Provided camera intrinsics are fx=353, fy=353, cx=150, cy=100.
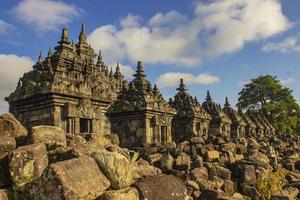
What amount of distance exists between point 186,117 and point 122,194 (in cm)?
1166

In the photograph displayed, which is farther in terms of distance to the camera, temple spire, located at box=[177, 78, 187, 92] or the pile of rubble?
temple spire, located at box=[177, 78, 187, 92]

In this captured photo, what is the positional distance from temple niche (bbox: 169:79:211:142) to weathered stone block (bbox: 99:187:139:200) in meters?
10.7

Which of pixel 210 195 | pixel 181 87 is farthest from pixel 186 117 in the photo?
pixel 210 195

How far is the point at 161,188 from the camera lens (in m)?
6.00

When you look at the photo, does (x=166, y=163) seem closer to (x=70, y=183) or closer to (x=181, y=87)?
(x=70, y=183)

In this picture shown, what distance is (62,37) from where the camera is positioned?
1625 centimetres

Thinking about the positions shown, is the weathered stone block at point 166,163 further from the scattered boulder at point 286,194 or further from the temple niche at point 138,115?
the temple niche at point 138,115

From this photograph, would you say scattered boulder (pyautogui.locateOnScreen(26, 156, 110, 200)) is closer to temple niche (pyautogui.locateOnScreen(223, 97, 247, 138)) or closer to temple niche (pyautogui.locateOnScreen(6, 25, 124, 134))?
temple niche (pyautogui.locateOnScreen(6, 25, 124, 134))

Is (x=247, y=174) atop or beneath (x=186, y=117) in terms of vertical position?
beneath

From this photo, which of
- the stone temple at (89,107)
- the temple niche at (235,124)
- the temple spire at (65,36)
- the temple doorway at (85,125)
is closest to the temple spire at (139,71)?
the stone temple at (89,107)

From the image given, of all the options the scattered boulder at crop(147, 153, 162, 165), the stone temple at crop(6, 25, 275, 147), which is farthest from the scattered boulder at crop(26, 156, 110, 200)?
the stone temple at crop(6, 25, 275, 147)

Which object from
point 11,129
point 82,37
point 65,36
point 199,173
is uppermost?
point 82,37

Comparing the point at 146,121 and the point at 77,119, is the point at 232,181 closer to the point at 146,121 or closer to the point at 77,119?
the point at 146,121

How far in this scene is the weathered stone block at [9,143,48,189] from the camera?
17.4 feet
